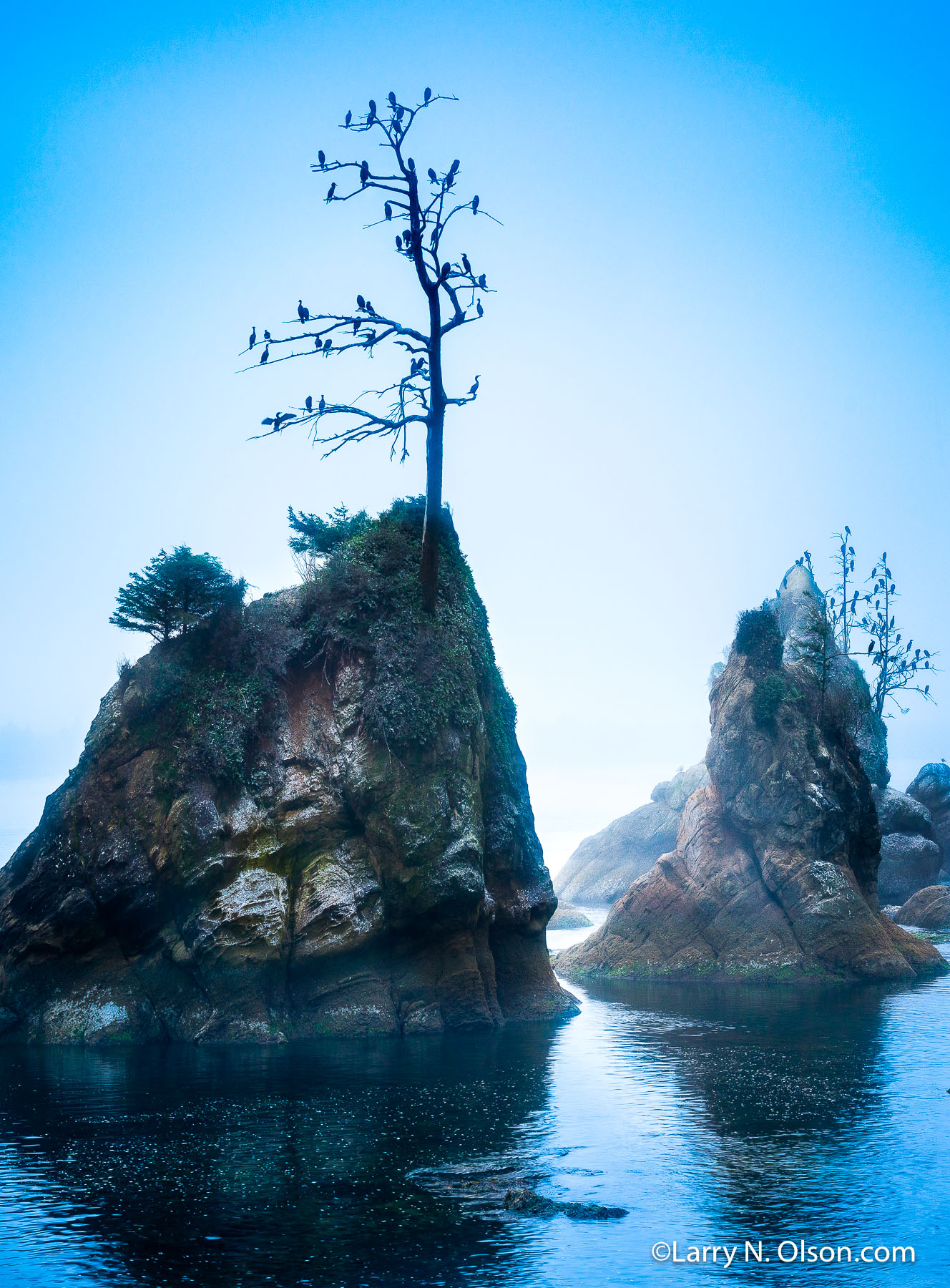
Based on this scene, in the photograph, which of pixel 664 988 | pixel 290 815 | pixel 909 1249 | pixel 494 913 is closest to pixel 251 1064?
pixel 290 815

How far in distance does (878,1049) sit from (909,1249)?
1468cm

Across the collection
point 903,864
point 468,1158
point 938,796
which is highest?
point 938,796

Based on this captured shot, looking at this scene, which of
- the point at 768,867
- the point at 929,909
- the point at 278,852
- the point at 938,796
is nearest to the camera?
the point at 278,852

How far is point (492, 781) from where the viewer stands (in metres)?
37.9

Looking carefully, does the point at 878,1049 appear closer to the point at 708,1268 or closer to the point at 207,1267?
the point at 708,1268

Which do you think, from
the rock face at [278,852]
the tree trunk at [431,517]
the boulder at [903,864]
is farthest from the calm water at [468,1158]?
the boulder at [903,864]

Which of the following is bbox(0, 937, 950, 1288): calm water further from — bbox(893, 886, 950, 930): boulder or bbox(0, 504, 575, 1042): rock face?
bbox(893, 886, 950, 930): boulder

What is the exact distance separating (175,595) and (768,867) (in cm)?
2644

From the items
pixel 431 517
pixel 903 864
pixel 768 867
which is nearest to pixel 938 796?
pixel 903 864

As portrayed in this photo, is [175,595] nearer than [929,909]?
Yes

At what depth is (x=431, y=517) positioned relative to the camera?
37000mm

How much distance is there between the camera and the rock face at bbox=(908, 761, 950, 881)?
7631 cm

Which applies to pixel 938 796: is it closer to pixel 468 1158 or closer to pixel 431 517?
pixel 431 517

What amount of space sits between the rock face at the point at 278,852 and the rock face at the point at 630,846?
5019 cm
